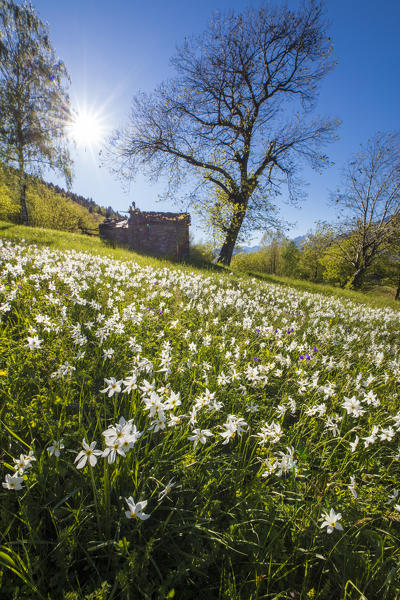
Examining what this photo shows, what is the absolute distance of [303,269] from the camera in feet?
187

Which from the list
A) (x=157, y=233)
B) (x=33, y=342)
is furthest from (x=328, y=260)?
(x=33, y=342)

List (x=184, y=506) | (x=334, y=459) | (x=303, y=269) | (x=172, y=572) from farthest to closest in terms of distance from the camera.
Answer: (x=303, y=269), (x=334, y=459), (x=184, y=506), (x=172, y=572)

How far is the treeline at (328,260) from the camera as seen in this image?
28.4 m

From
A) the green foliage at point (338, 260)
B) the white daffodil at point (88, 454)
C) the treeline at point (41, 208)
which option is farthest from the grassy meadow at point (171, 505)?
the green foliage at point (338, 260)

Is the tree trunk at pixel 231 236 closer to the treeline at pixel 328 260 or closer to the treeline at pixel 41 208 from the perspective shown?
the treeline at pixel 328 260

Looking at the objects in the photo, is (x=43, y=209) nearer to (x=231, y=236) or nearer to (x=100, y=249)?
(x=231, y=236)

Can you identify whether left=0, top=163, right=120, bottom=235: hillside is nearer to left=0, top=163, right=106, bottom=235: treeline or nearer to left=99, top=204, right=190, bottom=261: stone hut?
left=0, top=163, right=106, bottom=235: treeline

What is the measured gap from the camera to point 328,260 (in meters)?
37.9

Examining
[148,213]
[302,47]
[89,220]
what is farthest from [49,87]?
[89,220]

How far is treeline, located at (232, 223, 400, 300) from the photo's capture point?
93.3ft

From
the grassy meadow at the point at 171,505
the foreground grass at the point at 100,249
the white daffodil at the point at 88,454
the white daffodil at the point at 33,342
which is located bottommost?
the grassy meadow at the point at 171,505

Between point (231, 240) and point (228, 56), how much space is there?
42.3ft

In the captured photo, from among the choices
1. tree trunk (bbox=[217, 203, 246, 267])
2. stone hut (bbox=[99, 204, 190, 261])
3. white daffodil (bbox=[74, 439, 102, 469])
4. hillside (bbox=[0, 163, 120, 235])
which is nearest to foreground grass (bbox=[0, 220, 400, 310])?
tree trunk (bbox=[217, 203, 246, 267])

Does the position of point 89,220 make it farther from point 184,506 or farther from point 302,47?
point 184,506
